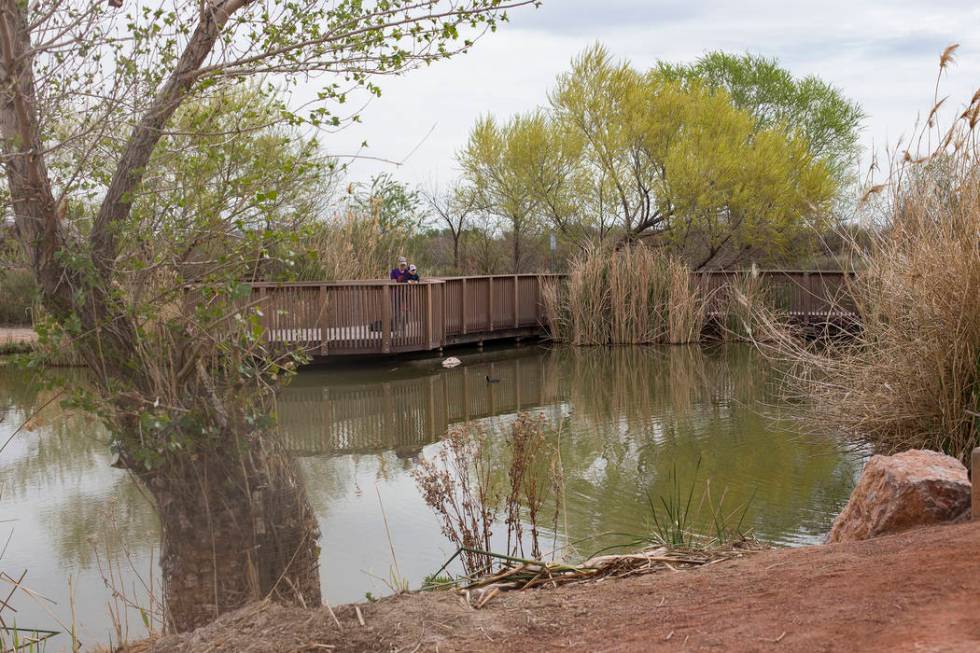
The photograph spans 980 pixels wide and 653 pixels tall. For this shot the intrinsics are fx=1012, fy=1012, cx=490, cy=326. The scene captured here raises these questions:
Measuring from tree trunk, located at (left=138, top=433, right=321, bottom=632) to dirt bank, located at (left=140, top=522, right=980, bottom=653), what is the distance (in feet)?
2.80

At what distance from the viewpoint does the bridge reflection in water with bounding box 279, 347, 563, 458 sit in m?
10.5

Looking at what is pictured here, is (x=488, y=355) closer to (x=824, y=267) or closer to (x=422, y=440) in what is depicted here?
(x=422, y=440)

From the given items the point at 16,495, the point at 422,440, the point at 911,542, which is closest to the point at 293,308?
the point at 422,440

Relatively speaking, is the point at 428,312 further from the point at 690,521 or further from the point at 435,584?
the point at 435,584

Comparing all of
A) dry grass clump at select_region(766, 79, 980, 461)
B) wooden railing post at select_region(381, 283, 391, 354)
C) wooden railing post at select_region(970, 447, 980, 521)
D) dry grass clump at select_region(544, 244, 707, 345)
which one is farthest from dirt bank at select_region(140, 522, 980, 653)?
dry grass clump at select_region(544, 244, 707, 345)

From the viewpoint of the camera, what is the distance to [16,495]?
27.3 ft

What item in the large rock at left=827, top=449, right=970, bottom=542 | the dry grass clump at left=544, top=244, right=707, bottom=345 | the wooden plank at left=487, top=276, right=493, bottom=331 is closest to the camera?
the large rock at left=827, top=449, right=970, bottom=542

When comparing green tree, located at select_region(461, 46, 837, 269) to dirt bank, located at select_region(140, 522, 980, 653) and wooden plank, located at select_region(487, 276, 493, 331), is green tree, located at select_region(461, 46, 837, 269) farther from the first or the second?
dirt bank, located at select_region(140, 522, 980, 653)

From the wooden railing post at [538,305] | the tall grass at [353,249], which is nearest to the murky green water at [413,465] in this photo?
the tall grass at [353,249]

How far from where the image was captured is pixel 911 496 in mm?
4441

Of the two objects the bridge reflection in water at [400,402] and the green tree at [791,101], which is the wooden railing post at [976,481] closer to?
the bridge reflection in water at [400,402]

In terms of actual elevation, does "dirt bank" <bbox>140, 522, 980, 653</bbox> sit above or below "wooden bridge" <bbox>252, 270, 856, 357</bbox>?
below

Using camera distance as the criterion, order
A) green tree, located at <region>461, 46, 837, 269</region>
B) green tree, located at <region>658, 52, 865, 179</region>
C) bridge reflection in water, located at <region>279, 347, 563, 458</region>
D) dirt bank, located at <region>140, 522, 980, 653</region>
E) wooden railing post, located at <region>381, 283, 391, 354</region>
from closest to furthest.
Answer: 1. dirt bank, located at <region>140, 522, 980, 653</region>
2. bridge reflection in water, located at <region>279, 347, 563, 458</region>
3. wooden railing post, located at <region>381, 283, 391, 354</region>
4. green tree, located at <region>461, 46, 837, 269</region>
5. green tree, located at <region>658, 52, 865, 179</region>

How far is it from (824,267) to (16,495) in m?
29.0
